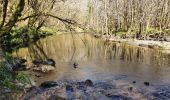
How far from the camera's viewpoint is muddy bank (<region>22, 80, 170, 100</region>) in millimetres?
16616

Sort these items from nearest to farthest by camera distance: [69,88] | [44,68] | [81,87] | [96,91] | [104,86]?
[96,91]
[69,88]
[81,87]
[104,86]
[44,68]

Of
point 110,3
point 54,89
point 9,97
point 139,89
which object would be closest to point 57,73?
point 54,89

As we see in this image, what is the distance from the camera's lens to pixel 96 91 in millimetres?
18125

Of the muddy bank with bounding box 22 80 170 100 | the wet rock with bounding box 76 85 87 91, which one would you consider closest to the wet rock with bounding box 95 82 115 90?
the muddy bank with bounding box 22 80 170 100

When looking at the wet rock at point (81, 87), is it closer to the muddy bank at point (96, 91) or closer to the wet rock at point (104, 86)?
the muddy bank at point (96, 91)

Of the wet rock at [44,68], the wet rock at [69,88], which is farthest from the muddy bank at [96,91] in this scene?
the wet rock at [44,68]

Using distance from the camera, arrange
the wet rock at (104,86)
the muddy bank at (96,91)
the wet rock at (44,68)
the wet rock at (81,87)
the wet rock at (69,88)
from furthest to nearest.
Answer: the wet rock at (44,68) < the wet rock at (104,86) < the wet rock at (81,87) < the wet rock at (69,88) < the muddy bank at (96,91)

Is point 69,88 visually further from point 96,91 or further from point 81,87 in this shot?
point 96,91

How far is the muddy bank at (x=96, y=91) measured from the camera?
54.5ft

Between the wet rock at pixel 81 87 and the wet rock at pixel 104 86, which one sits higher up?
the wet rock at pixel 81 87

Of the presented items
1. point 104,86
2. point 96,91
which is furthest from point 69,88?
point 104,86

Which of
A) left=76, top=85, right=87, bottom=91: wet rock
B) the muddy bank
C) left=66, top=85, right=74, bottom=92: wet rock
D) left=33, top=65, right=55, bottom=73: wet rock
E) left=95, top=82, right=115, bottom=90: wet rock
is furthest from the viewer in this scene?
left=33, top=65, right=55, bottom=73: wet rock

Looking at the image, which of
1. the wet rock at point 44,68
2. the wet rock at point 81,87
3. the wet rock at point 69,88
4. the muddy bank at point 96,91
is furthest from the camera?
the wet rock at point 44,68

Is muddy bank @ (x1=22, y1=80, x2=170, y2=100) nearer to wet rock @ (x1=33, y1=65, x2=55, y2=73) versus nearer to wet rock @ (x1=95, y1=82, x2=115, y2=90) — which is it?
wet rock @ (x1=95, y1=82, x2=115, y2=90)
